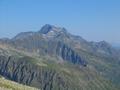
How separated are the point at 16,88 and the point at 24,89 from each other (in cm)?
309

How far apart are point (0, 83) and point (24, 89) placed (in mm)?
7765

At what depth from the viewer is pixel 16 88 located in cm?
10900

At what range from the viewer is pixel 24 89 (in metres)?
111

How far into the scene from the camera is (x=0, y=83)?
359ft

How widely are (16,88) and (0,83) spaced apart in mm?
5311
